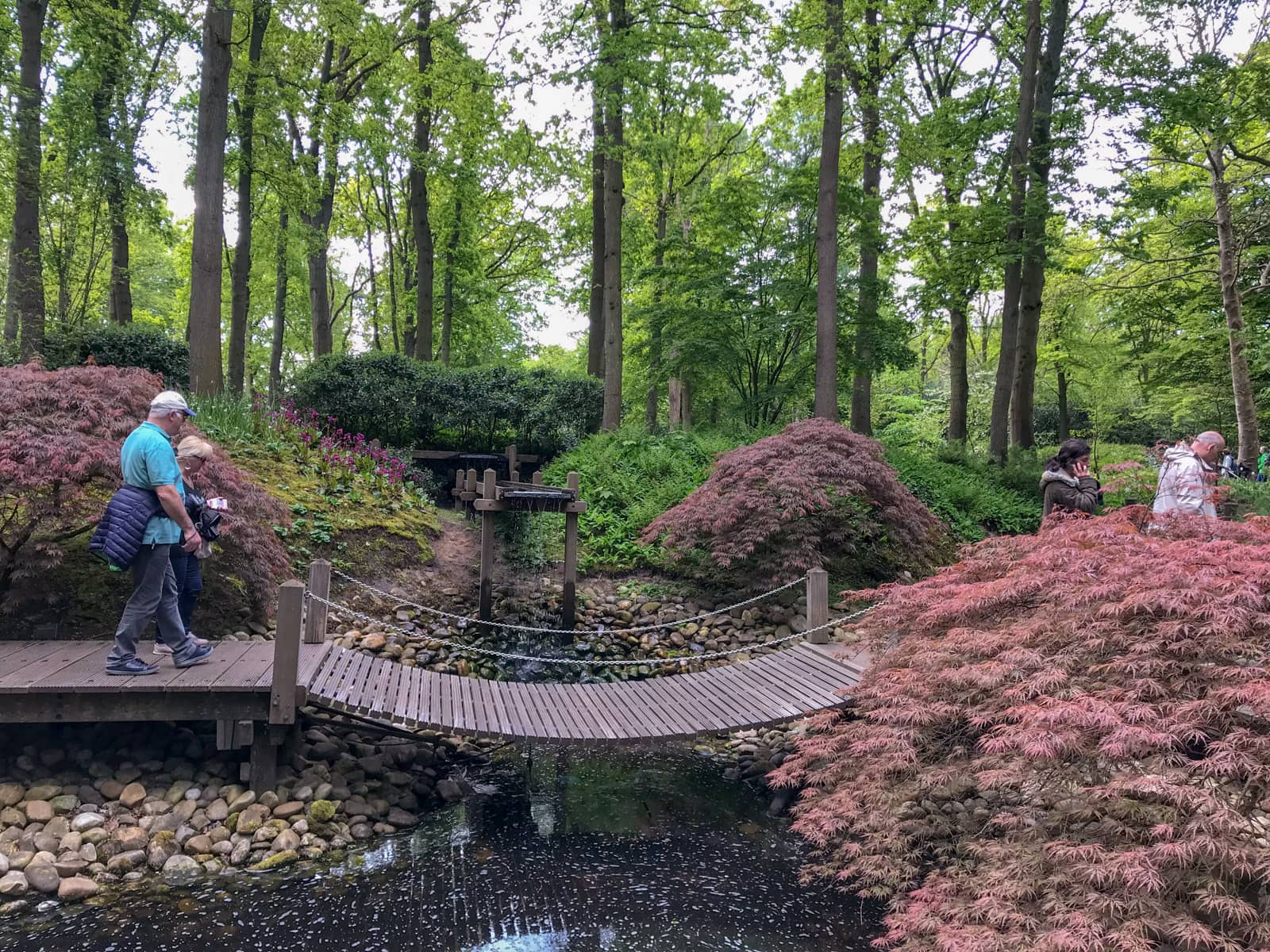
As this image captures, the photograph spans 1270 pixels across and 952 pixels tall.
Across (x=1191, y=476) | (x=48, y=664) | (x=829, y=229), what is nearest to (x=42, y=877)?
(x=48, y=664)

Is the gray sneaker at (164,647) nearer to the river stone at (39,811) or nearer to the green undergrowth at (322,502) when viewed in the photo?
the river stone at (39,811)

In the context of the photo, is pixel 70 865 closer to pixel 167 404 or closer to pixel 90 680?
pixel 90 680

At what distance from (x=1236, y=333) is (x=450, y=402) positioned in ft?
42.4

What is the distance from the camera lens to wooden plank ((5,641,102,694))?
4.02 m

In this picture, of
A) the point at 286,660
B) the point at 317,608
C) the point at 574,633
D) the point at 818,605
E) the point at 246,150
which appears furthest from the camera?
the point at 246,150

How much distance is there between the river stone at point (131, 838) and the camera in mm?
4062

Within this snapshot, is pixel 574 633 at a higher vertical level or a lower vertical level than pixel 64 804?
higher

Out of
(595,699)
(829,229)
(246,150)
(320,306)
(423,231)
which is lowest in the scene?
(595,699)

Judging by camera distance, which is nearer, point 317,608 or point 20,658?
point 20,658

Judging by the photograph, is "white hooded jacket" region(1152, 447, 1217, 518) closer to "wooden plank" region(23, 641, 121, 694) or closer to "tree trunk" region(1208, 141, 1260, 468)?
"wooden plank" region(23, 641, 121, 694)

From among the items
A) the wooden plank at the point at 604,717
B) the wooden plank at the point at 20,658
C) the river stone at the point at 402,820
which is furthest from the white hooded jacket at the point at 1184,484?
the wooden plank at the point at 20,658

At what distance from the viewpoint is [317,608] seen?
223 inches

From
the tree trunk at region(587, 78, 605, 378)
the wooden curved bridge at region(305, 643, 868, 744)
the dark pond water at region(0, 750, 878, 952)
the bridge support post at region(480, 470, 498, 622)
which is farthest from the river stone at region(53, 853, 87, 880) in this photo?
the tree trunk at region(587, 78, 605, 378)

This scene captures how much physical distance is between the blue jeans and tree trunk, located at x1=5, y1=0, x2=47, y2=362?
7105 millimetres
